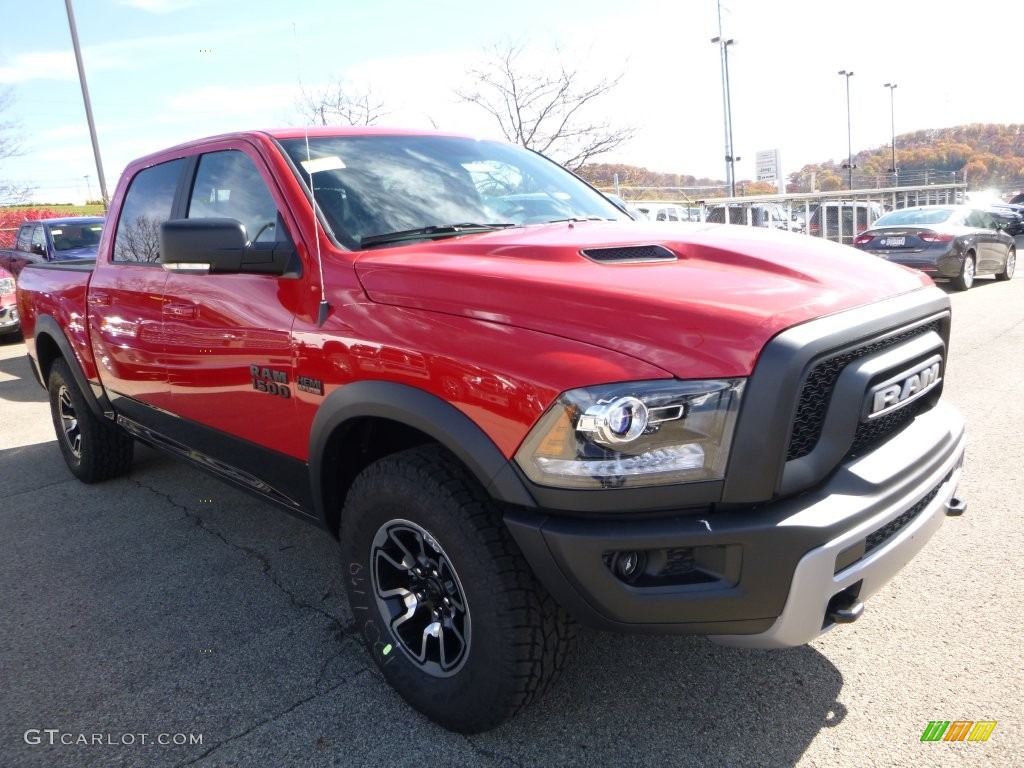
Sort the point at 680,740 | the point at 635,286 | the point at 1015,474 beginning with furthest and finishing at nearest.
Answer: the point at 1015,474, the point at 680,740, the point at 635,286

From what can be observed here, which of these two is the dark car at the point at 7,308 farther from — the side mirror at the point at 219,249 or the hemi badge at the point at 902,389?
the hemi badge at the point at 902,389

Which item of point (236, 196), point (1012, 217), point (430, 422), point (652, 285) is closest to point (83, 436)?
point (236, 196)

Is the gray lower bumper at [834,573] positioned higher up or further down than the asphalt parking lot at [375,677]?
higher up

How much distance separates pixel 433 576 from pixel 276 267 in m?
1.20

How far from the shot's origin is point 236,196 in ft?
10.5

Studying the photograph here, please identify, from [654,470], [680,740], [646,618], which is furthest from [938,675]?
[654,470]

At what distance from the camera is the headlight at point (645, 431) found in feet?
6.00

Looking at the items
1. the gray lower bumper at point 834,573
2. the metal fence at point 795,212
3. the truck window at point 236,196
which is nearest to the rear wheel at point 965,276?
the metal fence at point 795,212

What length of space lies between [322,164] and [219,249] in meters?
0.53

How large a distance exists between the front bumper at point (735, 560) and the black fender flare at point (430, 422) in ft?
0.31

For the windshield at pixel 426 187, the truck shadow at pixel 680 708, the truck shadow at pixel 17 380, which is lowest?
the truck shadow at pixel 680 708

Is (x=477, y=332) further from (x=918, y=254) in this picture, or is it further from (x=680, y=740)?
(x=918, y=254)

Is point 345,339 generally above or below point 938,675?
above

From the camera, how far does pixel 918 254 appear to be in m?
12.3
